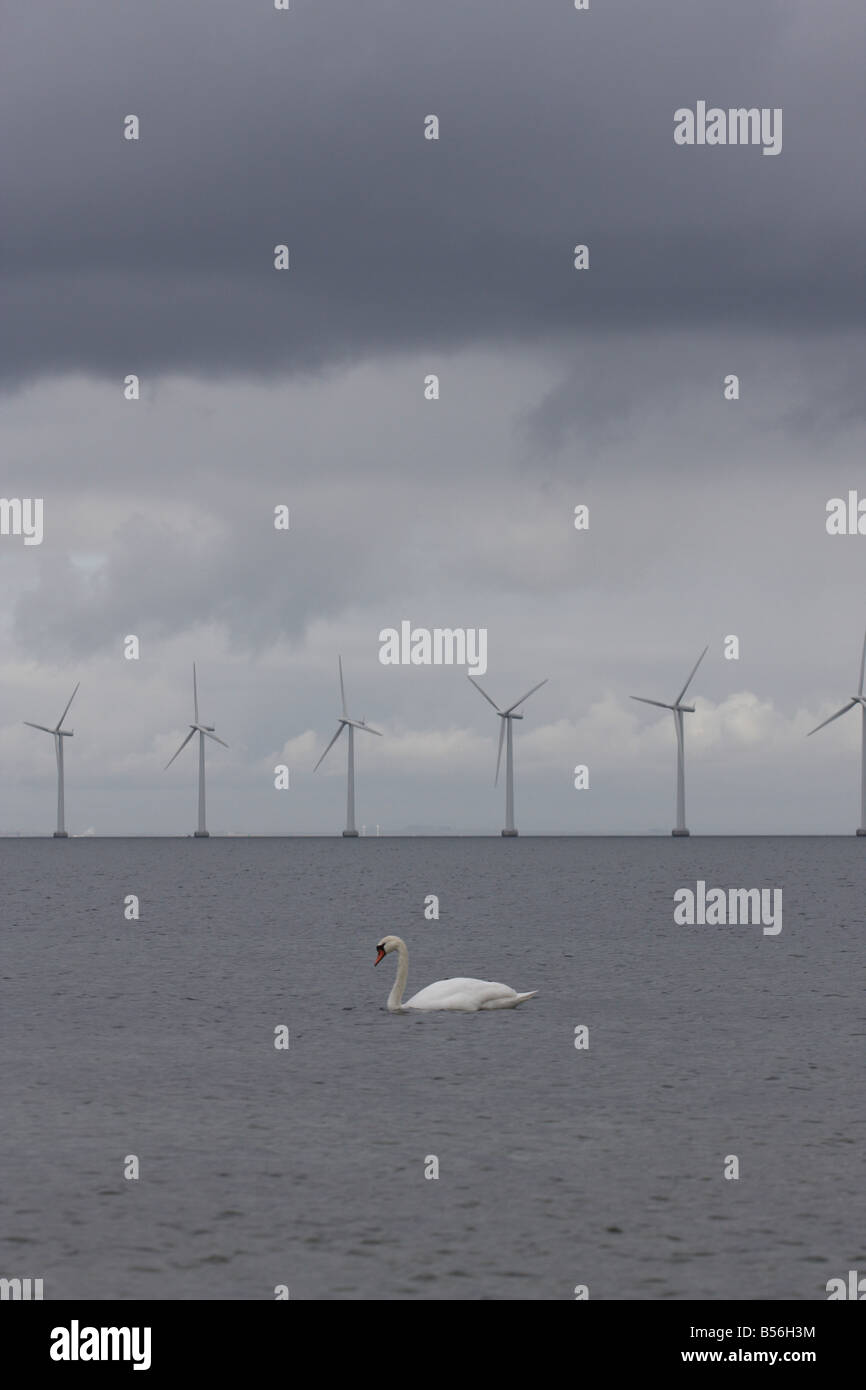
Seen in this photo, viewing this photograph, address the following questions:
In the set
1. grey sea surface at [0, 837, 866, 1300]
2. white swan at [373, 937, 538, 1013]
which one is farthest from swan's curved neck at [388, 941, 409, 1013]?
grey sea surface at [0, 837, 866, 1300]

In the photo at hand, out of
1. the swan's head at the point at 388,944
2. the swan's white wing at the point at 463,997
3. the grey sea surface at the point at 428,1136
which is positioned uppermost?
the swan's head at the point at 388,944

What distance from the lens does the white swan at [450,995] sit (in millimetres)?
52531

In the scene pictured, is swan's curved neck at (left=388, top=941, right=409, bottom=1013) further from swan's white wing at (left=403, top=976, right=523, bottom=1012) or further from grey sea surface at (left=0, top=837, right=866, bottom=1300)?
grey sea surface at (left=0, top=837, right=866, bottom=1300)

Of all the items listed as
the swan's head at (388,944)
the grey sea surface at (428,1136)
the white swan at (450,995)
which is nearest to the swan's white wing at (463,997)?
the white swan at (450,995)

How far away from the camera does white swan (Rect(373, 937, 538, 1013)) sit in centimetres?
5253

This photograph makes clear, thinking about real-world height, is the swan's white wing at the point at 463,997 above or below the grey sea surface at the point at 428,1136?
above

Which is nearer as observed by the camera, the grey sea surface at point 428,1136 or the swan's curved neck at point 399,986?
the grey sea surface at point 428,1136

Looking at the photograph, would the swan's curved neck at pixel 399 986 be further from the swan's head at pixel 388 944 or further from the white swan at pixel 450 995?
the swan's head at pixel 388 944

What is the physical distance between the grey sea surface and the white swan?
984 mm

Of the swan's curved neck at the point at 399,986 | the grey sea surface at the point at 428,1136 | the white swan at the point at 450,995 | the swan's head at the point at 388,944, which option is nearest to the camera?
the grey sea surface at the point at 428,1136

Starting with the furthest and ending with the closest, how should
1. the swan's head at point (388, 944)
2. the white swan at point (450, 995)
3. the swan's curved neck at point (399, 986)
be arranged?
the swan's head at point (388, 944) < the white swan at point (450, 995) < the swan's curved neck at point (399, 986)

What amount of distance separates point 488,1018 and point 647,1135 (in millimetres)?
20368
